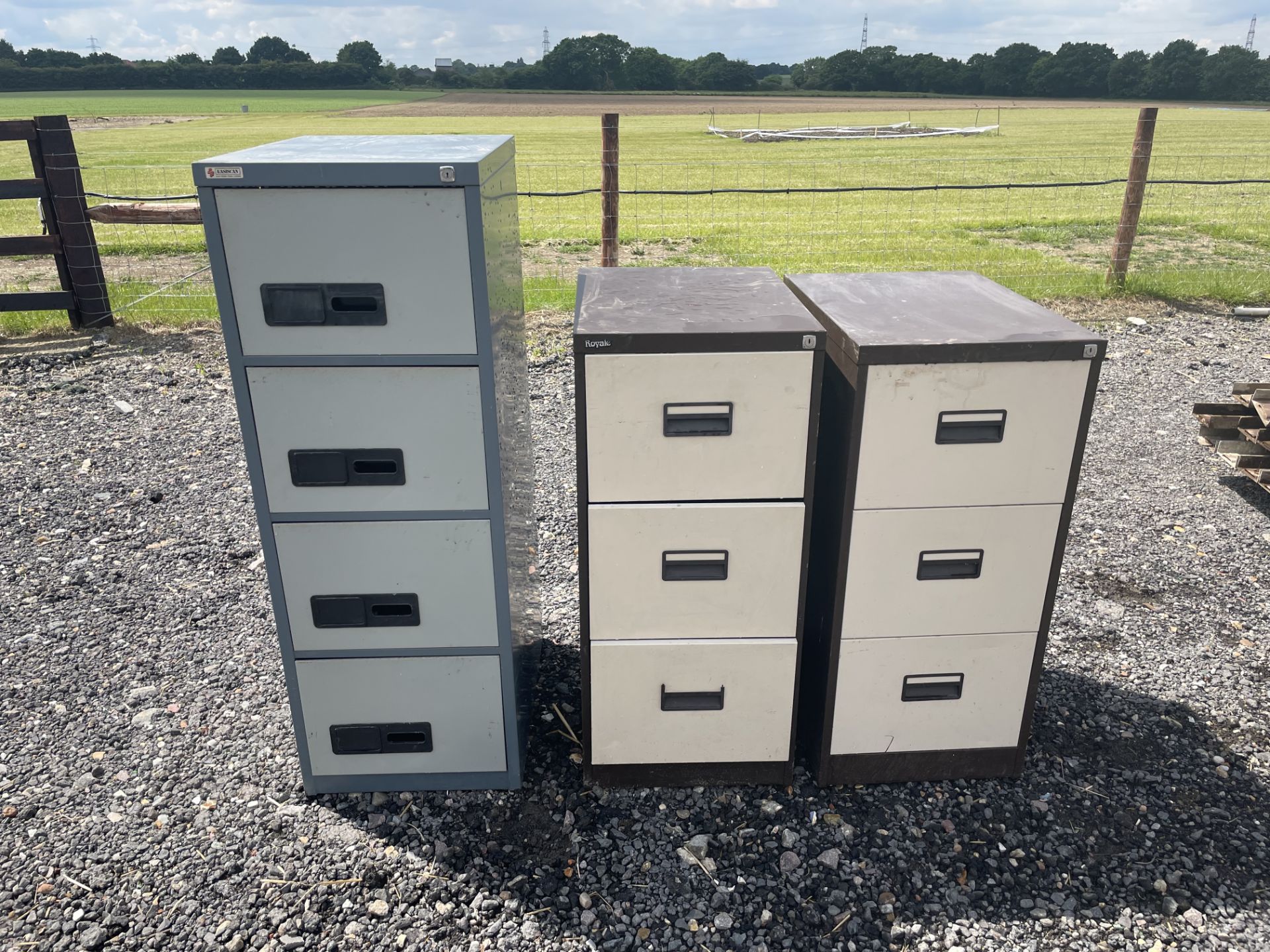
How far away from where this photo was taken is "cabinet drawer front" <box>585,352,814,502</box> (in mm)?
2619

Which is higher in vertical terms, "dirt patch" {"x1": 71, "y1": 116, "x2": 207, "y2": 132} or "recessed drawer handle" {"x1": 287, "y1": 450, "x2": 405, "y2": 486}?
"recessed drawer handle" {"x1": 287, "y1": 450, "x2": 405, "y2": 486}

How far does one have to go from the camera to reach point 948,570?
2.94 metres

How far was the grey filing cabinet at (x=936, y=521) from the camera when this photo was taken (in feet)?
8.80

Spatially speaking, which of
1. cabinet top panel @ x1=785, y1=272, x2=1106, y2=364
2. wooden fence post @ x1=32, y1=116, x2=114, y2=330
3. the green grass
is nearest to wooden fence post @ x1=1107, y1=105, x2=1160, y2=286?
cabinet top panel @ x1=785, y1=272, x2=1106, y2=364

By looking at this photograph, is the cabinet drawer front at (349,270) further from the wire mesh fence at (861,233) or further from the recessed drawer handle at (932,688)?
the wire mesh fence at (861,233)

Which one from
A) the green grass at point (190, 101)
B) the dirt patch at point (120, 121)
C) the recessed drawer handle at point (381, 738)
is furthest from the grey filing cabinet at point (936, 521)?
the green grass at point (190, 101)

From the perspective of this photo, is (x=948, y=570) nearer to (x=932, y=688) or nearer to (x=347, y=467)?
(x=932, y=688)

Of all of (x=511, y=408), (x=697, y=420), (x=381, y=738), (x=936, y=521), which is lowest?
(x=381, y=738)

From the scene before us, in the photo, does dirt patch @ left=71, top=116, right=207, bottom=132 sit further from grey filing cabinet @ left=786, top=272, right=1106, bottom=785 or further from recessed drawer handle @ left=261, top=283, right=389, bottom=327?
grey filing cabinet @ left=786, top=272, right=1106, bottom=785

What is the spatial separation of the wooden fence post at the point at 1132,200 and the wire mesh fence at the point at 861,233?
0.20 m

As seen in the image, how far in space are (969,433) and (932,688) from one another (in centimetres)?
91

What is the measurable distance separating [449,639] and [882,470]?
1.46 meters

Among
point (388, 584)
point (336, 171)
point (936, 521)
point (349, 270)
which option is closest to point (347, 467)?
point (388, 584)

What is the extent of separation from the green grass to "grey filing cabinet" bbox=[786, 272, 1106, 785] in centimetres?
5121
